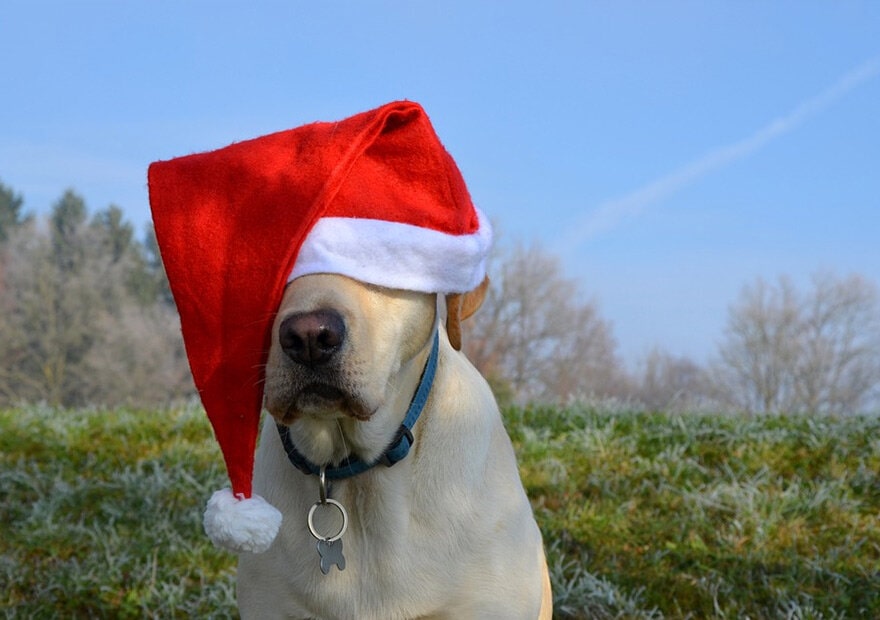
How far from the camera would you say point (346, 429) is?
270cm

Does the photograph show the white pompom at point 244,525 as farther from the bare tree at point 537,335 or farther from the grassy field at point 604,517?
the bare tree at point 537,335

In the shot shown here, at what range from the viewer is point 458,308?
2.67 m

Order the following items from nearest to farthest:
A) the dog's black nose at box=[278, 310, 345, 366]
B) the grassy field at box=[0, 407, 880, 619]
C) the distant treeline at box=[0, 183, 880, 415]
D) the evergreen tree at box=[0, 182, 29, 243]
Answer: the dog's black nose at box=[278, 310, 345, 366], the grassy field at box=[0, 407, 880, 619], the distant treeline at box=[0, 183, 880, 415], the evergreen tree at box=[0, 182, 29, 243]

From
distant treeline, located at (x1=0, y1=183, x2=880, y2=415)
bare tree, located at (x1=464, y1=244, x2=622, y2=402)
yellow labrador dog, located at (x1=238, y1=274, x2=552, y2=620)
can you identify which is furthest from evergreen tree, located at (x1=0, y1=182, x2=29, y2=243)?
yellow labrador dog, located at (x1=238, y1=274, x2=552, y2=620)

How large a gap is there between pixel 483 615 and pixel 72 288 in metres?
27.8

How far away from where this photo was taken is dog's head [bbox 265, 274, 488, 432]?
2.23m

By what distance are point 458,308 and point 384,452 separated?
1.58ft

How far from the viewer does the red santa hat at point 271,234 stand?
7.89ft

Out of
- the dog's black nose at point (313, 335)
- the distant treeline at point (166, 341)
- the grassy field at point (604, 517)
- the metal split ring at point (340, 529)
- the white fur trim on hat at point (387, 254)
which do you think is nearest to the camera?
the dog's black nose at point (313, 335)

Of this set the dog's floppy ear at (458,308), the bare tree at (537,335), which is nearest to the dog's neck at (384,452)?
the dog's floppy ear at (458,308)

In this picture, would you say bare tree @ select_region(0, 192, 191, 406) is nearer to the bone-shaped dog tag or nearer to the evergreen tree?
the evergreen tree

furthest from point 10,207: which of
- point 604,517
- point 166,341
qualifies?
point 604,517

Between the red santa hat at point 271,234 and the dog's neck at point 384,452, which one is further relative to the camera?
the dog's neck at point 384,452

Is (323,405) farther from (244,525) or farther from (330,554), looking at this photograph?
(330,554)
